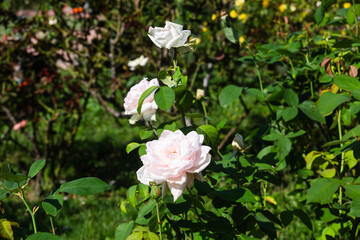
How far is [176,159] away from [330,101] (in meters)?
0.60

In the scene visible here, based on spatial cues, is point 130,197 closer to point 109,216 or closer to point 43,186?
point 109,216

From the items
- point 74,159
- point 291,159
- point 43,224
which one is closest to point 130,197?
point 291,159

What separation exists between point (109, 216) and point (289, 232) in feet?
4.19

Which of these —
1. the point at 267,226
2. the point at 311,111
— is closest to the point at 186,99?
the point at 267,226

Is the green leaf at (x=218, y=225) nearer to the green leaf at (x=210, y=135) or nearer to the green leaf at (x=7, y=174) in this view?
the green leaf at (x=210, y=135)

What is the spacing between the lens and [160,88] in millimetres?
922

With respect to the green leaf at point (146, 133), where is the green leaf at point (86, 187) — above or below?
below

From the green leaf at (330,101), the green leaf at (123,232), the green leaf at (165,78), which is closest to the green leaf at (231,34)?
the green leaf at (330,101)

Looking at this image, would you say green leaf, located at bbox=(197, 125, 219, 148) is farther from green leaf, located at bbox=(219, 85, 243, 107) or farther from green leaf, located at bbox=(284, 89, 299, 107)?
green leaf, located at bbox=(284, 89, 299, 107)

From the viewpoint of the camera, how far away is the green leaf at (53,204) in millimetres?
844

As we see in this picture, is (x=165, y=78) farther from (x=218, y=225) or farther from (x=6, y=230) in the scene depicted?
(x=6, y=230)

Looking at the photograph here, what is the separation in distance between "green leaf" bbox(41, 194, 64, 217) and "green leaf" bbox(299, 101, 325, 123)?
0.96 meters

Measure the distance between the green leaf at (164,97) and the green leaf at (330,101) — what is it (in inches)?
19.9

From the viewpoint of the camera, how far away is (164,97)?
2.96ft
